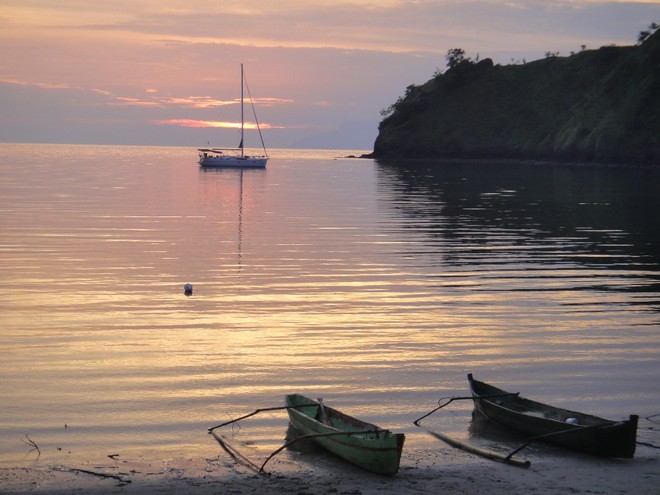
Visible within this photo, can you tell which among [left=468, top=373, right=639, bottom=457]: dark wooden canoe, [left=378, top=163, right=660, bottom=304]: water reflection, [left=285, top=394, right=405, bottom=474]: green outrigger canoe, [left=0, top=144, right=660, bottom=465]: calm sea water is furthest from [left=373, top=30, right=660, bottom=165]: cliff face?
[left=285, top=394, right=405, bottom=474]: green outrigger canoe

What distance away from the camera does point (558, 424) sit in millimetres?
Answer: 13188

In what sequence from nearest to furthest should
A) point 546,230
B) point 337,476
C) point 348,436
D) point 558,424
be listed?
point 337,476
point 348,436
point 558,424
point 546,230

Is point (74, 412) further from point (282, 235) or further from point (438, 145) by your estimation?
point (438, 145)

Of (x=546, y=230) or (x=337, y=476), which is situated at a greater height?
(x=546, y=230)

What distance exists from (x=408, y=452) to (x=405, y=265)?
1890 centimetres

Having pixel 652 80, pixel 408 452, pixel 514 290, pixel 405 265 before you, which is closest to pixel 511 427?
pixel 408 452

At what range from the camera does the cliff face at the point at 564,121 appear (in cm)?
13925

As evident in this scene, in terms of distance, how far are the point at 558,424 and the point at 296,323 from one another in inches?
377

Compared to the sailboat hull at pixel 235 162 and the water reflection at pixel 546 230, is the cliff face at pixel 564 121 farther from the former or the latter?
the water reflection at pixel 546 230

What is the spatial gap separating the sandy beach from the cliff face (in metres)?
125

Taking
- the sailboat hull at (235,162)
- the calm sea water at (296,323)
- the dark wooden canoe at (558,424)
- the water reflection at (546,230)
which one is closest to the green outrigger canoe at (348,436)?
the calm sea water at (296,323)

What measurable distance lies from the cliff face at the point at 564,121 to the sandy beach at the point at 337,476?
125040mm

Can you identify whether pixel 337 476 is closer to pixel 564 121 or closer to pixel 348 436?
pixel 348 436

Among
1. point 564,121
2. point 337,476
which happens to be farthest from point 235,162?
point 337,476
